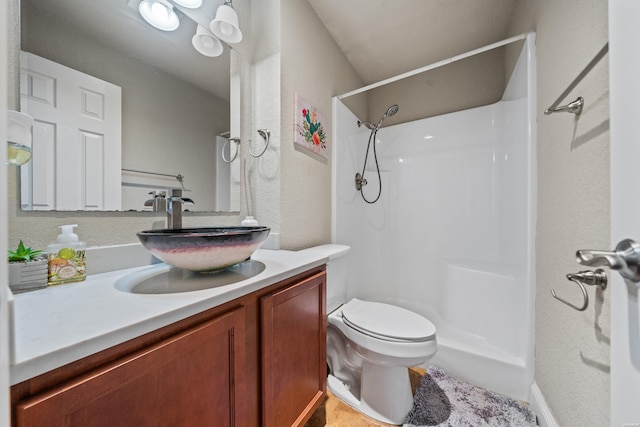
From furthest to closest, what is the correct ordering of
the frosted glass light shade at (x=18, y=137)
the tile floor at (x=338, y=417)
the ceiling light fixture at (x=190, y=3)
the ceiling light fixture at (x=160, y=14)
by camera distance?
the tile floor at (x=338, y=417)
the ceiling light fixture at (x=190, y=3)
the ceiling light fixture at (x=160, y=14)
the frosted glass light shade at (x=18, y=137)

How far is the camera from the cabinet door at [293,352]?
28.8 inches

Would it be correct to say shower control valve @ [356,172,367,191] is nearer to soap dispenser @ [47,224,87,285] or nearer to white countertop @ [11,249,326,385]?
white countertop @ [11,249,326,385]

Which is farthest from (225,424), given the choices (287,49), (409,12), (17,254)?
(409,12)

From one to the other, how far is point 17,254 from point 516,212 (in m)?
2.15

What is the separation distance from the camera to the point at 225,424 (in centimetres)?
60

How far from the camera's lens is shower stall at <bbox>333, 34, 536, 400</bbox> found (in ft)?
4.33

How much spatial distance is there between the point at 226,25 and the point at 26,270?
1.23 metres

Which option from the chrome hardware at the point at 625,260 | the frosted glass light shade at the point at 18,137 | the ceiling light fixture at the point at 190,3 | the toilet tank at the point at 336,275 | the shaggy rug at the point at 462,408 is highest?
the ceiling light fixture at the point at 190,3

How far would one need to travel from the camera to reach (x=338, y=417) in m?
1.20

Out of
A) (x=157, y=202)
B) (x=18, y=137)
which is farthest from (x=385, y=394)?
(x=18, y=137)

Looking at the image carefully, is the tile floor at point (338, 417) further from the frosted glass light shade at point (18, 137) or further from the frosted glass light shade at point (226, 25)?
the frosted glass light shade at point (226, 25)

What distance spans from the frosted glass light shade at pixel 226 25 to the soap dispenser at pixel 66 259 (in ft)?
3.45

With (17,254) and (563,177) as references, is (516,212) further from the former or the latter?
(17,254)

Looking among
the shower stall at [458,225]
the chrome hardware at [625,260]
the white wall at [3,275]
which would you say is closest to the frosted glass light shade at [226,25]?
the shower stall at [458,225]
